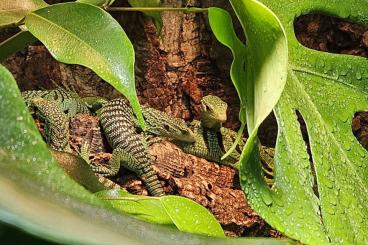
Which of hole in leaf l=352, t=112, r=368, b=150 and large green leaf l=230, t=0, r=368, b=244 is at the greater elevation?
large green leaf l=230, t=0, r=368, b=244

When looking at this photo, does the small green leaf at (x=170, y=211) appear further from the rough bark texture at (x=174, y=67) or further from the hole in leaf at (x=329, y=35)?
the hole in leaf at (x=329, y=35)

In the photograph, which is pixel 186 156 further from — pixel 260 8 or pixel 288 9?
pixel 260 8

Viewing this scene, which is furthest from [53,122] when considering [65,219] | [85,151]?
[65,219]

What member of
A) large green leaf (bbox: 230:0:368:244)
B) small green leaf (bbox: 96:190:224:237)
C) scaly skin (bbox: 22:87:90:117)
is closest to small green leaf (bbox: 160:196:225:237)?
small green leaf (bbox: 96:190:224:237)

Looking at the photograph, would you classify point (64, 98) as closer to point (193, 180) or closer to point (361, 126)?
point (193, 180)

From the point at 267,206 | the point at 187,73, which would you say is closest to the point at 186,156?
the point at 187,73

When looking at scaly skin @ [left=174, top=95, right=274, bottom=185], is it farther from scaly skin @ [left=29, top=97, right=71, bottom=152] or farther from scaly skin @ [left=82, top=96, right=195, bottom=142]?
scaly skin @ [left=29, top=97, right=71, bottom=152]
